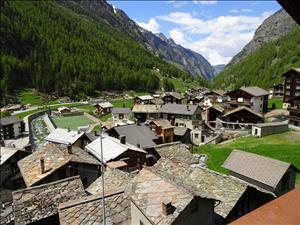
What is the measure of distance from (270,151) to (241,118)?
2334 centimetres

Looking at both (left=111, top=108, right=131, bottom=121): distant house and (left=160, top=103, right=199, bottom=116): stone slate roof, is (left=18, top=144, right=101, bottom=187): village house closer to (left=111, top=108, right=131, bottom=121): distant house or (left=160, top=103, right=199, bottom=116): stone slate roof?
(left=160, top=103, right=199, bottom=116): stone slate roof

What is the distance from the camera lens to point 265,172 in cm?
2770

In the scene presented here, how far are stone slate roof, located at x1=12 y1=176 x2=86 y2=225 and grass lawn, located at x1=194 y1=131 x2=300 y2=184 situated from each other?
20754 millimetres

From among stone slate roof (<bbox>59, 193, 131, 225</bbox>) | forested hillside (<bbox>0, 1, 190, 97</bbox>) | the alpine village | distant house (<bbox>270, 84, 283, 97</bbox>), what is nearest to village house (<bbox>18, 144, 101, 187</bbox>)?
the alpine village

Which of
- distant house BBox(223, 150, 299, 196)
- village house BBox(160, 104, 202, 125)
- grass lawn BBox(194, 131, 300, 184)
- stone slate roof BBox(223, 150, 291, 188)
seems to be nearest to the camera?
distant house BBox(223, 150, 299, 196)

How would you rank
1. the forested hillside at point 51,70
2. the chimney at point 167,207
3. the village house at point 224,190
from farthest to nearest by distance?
the forested hillside at point 51,70
the village house at point 224,190
the chimney at point 167,207

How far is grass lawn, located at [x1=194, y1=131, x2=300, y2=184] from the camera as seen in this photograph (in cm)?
4111

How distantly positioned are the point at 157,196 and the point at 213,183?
866 cm

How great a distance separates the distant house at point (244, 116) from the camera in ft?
214

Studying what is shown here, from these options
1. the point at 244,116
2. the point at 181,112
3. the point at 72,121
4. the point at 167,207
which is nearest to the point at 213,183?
the point at 167,207

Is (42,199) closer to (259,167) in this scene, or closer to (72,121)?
(259,167)

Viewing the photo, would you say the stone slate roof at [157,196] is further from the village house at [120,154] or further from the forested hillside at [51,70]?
the forested hillside at [51,70]

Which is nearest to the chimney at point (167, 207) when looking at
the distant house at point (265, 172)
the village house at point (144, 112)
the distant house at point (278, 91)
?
the distant house at point (265, 172)

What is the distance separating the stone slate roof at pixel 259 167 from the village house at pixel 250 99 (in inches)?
1941
